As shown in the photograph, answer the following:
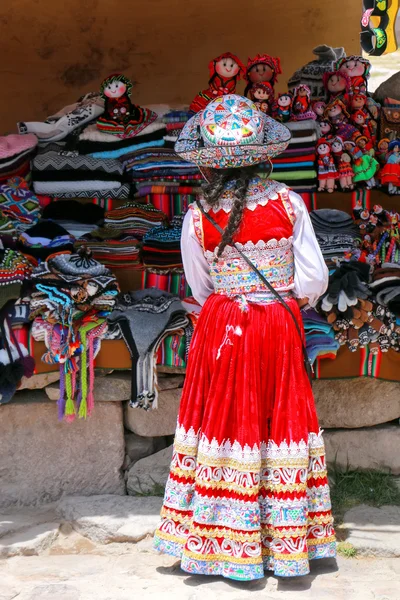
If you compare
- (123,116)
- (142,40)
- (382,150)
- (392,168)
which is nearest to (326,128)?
(382,150)

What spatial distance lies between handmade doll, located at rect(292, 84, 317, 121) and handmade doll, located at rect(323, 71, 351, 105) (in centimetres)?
21

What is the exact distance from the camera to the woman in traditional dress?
3875mm

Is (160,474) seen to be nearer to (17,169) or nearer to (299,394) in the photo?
(299,394)

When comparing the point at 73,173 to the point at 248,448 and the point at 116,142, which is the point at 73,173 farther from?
the point at 248,448

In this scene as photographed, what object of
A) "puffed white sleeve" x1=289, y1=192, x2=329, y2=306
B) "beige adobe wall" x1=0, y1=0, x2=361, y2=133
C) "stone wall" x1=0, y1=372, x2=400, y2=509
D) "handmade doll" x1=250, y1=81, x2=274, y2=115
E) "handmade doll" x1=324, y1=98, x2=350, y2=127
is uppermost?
"beige adobe wall" x1=0, y1=0, x2=361, y2=133

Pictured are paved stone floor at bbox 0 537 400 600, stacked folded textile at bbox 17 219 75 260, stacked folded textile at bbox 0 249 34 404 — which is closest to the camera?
paved stone floor at bbox 0 537 400 600

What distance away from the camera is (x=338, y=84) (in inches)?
227

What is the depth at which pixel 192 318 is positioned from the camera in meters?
5.09

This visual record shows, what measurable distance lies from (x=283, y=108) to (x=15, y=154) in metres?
1.81

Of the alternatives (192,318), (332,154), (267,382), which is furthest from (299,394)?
(332,154)

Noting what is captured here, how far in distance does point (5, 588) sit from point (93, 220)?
102 inches

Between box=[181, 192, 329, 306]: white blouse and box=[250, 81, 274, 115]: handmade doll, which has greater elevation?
box=[250, 81, 274, 115]: handmade doll

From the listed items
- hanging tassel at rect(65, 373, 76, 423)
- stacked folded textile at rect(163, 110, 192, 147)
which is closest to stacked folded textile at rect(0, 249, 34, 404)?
hanging tassel at rect(65, 373, 76, 423)

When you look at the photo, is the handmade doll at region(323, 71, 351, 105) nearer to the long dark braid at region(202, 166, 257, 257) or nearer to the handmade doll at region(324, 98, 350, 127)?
the handmade doll at region(324, 98, 350, 127)
